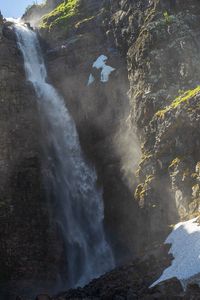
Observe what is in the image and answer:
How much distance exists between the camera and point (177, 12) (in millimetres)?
58250

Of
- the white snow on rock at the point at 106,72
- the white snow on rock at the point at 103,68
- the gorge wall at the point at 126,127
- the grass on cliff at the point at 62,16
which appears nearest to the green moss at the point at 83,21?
the grass on cliff at the point at 62,16

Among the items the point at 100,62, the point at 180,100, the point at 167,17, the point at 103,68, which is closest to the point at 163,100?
the point at 180,100

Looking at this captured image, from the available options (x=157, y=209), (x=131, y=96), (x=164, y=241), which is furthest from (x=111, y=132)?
(x=164, y=241)

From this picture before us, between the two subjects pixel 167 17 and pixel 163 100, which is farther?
pixel 167 17

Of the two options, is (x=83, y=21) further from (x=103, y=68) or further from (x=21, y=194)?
(x=21, y=194)

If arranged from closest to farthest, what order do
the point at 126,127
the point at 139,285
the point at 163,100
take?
the point at 139,285 → the point at 163,100 → the point at 126,127

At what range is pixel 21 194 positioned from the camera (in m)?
53.5

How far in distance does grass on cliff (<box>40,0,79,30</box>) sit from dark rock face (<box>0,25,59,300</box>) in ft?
48.1

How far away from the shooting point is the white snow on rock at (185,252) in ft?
108

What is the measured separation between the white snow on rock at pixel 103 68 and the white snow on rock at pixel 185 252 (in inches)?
929

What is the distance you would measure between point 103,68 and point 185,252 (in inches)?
1224

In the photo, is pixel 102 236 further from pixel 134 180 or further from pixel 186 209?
pixel 186 209

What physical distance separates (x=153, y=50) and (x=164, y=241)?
22793 mm

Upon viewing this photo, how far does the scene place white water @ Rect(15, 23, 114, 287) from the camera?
167ft
